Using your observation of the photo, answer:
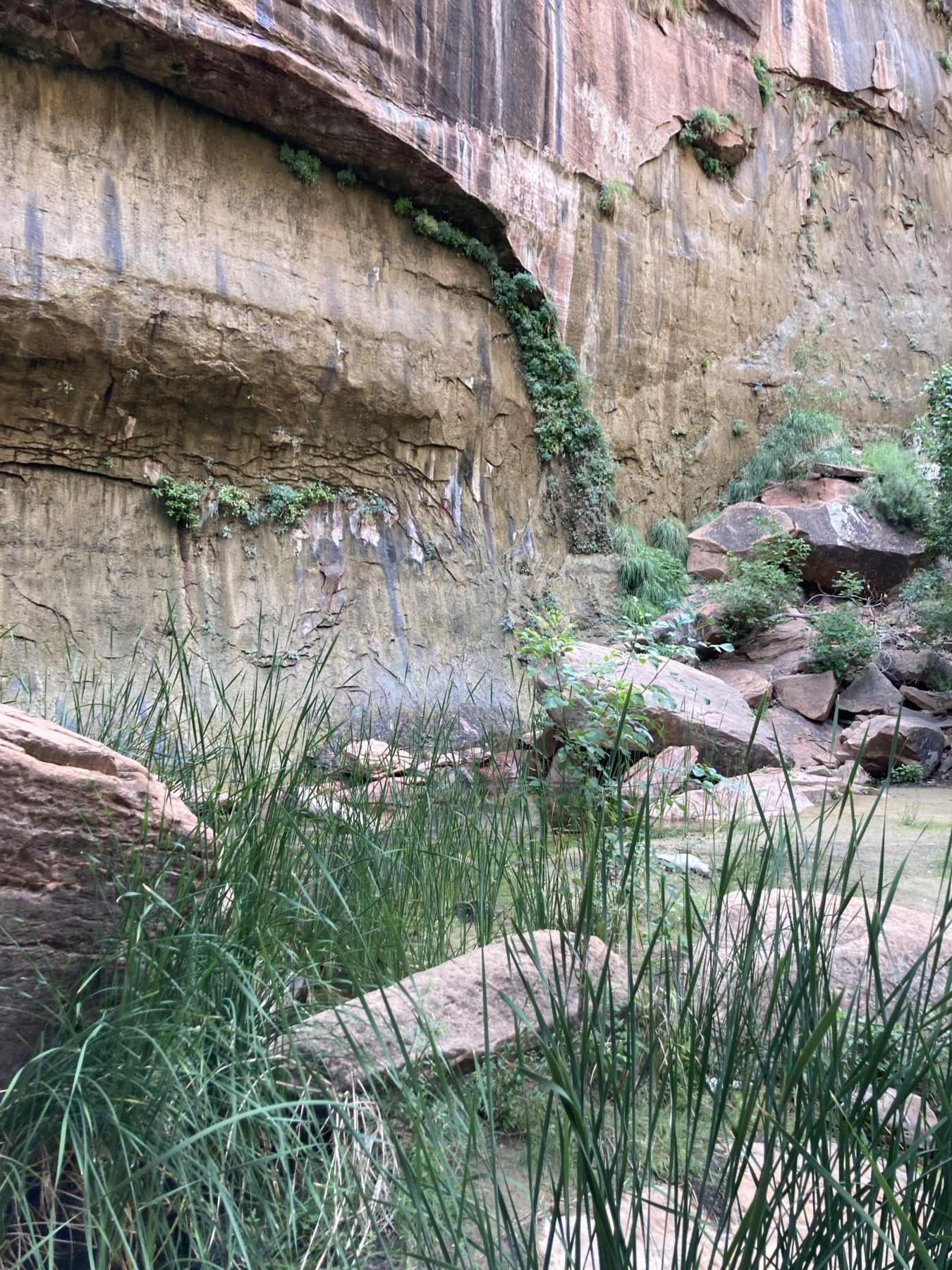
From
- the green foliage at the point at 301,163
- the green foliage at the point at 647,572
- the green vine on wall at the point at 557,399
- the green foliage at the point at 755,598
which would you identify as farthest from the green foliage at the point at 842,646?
the green foliage at the point at 301,163

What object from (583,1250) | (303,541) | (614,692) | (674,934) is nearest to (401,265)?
(303,541)

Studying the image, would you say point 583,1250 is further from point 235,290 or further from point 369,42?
point 369,42

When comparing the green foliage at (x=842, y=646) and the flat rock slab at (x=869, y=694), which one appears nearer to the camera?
the flat rock slab at (x=869, y=694)

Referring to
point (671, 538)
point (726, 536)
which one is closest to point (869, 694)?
point (726, 536)

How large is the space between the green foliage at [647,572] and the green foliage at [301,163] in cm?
552

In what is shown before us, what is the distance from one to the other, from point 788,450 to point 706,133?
457 cm

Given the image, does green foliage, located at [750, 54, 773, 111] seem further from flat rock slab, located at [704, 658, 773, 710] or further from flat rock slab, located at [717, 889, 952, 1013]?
flat rock slab, located at [717, 889, 952, 1013]

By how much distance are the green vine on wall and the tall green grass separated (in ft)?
31.8

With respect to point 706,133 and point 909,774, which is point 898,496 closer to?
point 909,774

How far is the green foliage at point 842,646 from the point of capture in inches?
363

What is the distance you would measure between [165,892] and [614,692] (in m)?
2.10

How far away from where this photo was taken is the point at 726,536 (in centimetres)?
1216

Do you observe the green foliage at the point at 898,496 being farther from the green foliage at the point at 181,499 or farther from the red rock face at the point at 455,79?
the green foliage at the point at 181,499

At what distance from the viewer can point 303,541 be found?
991 centimetres
